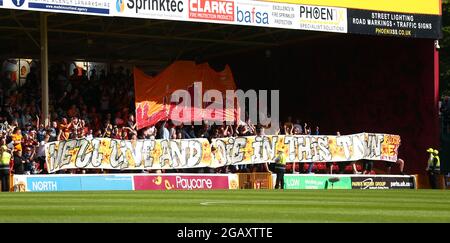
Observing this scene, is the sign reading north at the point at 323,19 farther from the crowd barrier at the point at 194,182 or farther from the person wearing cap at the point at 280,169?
the crowd barrier at the point at 194,182

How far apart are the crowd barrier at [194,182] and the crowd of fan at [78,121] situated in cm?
104

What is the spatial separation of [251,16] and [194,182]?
21.6ft

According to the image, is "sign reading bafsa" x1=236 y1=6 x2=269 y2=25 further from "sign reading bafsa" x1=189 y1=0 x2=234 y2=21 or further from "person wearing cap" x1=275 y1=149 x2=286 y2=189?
"person wearing cap" x1=275 y1=149 x2=286 y2=189

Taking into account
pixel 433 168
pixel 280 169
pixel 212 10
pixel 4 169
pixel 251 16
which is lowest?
pixel 433 168

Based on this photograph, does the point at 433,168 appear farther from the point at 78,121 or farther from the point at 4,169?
the point at 4,169

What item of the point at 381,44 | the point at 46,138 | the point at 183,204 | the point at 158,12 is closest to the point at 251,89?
the point at 381,44

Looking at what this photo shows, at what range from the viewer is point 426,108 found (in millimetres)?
37125

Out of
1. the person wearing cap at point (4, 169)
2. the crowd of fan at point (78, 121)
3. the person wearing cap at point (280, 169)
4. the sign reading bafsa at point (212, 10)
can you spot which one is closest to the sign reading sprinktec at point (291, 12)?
the sign reading bafsa at point (212, 10)

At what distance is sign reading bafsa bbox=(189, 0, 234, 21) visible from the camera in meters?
31.8

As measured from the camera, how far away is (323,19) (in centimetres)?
3450

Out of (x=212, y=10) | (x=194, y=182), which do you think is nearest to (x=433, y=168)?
(x=194, y=182)

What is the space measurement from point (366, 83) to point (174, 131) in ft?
32.8

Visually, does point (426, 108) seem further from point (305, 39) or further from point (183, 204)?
point (183, 204)

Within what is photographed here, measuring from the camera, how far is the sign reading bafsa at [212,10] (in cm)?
3184
